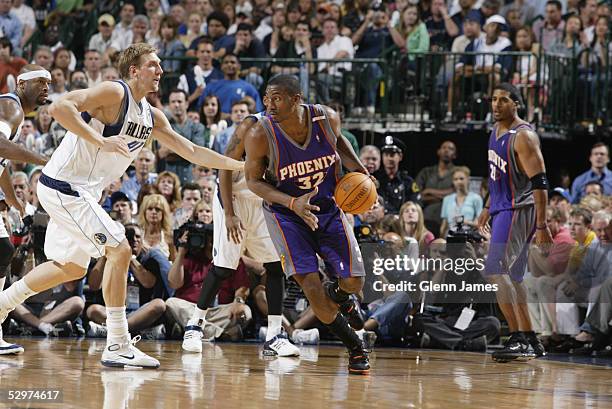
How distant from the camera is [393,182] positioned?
11.7 meters

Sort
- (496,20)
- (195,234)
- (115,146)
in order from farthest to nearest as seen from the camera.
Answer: (496,20) < (195,234) < (115,146)

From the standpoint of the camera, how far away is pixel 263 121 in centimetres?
718

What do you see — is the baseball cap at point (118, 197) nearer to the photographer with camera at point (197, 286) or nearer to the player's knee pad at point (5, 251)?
the photographer with camera at point (197, 286)

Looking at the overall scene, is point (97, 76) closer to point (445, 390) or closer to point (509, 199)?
point (509, 199)

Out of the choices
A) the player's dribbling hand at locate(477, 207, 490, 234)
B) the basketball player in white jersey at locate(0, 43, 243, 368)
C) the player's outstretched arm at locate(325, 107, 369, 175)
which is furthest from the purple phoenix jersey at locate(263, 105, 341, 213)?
the player's dribbling hand at locate(477, 207, 490, 234)

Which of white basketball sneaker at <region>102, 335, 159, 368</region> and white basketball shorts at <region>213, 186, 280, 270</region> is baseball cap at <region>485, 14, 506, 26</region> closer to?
white basketball shorts at <region>213, 186, 280, 270</region>

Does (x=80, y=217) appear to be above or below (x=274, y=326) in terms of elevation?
above

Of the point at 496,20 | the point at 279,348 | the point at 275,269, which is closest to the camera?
the point at 279,348

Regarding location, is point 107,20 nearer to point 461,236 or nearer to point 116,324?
point 461,236

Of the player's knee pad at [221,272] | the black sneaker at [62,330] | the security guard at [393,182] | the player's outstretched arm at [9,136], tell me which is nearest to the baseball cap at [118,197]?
the black sneaker at [62,330]

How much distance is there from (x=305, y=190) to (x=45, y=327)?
3.73m

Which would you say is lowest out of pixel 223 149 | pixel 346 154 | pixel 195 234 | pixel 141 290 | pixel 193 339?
pixel 193 339

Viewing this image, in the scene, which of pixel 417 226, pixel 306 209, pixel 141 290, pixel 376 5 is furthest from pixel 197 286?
pixel 376 5

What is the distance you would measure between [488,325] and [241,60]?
5.23m
